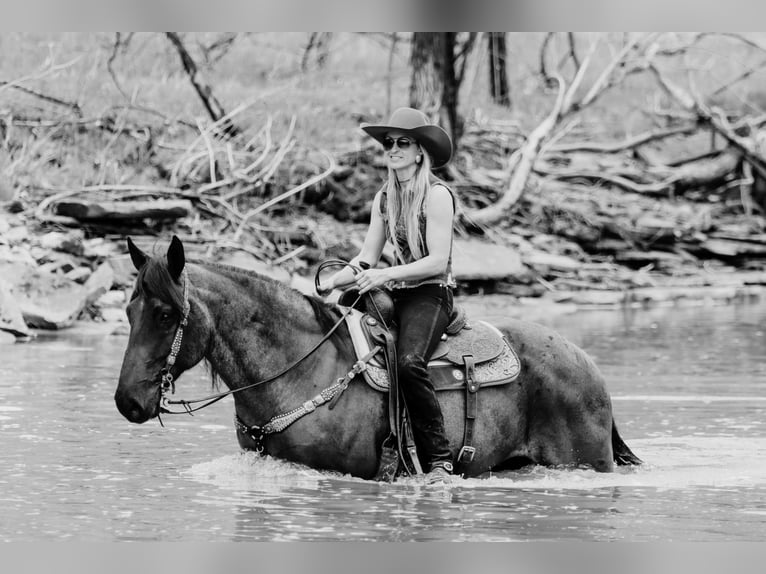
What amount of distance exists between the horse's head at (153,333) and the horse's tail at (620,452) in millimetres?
2678

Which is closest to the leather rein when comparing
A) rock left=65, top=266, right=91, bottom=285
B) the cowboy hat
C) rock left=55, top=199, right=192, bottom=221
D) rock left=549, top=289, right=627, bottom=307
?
the cowboy hat

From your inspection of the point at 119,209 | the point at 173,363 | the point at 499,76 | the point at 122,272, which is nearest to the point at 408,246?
the point at 173,363

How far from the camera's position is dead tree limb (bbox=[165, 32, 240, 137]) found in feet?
62.1

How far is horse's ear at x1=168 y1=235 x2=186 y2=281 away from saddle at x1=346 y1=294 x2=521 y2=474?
3.47 ft

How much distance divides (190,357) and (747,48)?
1061 inches

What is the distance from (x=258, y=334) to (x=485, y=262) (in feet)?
37.7

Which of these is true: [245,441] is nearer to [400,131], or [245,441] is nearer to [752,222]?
[400,131]

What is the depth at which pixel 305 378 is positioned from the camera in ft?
21.9

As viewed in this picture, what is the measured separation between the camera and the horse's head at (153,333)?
6176 mm

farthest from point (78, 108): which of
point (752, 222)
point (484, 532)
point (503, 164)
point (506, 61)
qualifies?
point (484, 532)

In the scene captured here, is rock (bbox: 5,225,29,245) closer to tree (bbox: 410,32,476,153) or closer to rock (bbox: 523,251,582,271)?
tree (bbox: 410,32,476,153)

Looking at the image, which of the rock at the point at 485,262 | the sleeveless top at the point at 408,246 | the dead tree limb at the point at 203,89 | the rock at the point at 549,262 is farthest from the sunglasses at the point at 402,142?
the rock at the point at 549,262

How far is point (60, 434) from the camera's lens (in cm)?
870

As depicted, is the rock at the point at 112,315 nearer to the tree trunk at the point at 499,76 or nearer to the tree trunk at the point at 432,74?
the tree trunk at the point at 432,74
